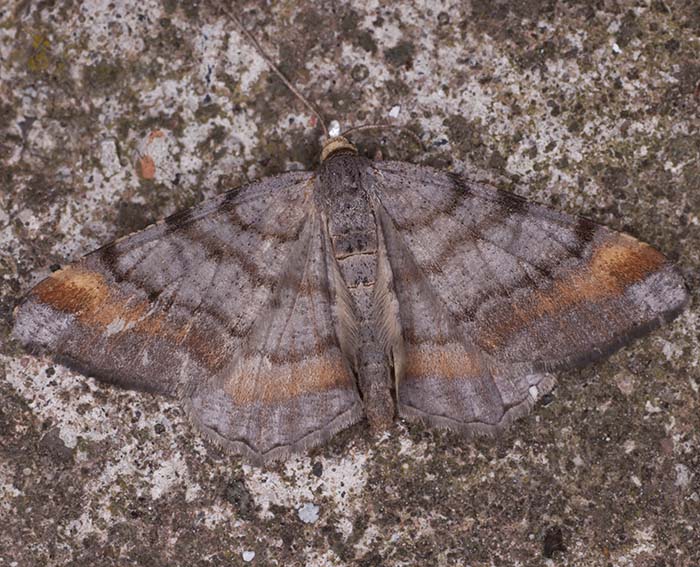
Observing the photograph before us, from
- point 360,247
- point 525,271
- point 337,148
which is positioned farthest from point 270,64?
point 525,271

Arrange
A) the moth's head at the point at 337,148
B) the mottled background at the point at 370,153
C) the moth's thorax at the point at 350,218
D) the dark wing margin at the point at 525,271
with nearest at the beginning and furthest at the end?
the dark wing margin at the point at 525,271, the moth's thorax at the point at 350,218, the moth's head at the point at 337,148, the mottled background at the point at 370,153

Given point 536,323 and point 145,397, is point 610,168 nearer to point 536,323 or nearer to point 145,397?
point 536,323

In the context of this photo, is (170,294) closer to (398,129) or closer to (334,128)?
(334,128)

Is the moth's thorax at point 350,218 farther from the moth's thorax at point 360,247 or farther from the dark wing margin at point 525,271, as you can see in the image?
the dark wing margin at point 525,271

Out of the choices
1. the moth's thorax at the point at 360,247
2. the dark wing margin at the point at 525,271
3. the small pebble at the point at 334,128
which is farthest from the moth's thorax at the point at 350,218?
the small pebble at the point at 334,128

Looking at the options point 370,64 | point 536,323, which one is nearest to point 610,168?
point 536,323

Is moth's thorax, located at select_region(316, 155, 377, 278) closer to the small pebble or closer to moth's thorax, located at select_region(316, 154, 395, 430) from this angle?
moth's thorax, located at select_region(316, 154, 395, 430)

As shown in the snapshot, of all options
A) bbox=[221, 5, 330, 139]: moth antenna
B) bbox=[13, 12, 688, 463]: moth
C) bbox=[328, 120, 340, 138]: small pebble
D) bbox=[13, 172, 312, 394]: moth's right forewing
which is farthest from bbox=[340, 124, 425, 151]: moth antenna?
bbox=[13, 172, 312, 394]: moth's right forewing

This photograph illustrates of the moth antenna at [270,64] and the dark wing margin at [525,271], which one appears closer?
the dark wing margin at [525,271]
